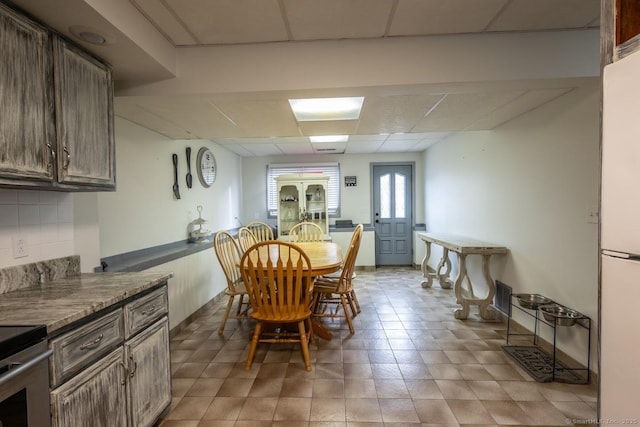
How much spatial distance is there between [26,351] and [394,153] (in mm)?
5677

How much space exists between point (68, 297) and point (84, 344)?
28 cm

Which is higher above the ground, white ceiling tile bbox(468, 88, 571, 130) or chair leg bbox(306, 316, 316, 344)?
white ceiling tile bbox(468, 88, 571, 130)

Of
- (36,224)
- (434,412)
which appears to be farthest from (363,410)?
(36,224)

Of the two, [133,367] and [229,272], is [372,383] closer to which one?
[133,367]

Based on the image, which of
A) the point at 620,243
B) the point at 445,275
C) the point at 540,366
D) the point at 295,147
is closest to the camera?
the point at 620,243

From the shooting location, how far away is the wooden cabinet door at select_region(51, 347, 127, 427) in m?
1.09

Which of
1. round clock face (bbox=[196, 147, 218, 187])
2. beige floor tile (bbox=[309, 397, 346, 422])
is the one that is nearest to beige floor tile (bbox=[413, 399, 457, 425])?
beige floor tile (bbox=[309, 397, 346, 422])

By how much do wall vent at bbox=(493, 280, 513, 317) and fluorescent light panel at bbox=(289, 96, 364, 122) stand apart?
7.72 feet

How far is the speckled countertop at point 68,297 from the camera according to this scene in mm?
1090

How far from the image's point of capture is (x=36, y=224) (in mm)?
1628

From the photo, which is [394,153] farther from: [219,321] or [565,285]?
[219,321]

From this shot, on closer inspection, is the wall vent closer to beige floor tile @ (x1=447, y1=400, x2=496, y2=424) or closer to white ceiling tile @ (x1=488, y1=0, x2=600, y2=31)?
beige floor tile @ (x1=447, y1=400, x2=496, y2=424)

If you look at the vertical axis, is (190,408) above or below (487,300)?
below

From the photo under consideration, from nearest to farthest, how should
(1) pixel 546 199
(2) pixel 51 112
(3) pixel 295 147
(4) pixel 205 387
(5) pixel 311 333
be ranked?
(2) pixel 51 112, (4) pixel 205 387, (1) pixel 546 199, (5) pixel 311 333, (3) pixel 295 147
